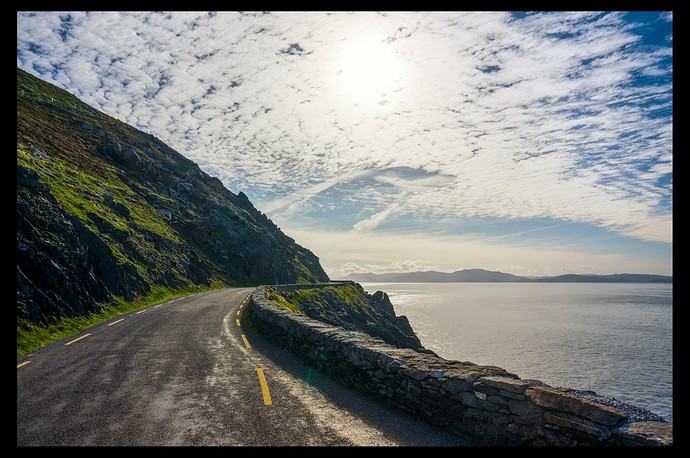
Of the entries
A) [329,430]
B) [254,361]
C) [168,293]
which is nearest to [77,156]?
[168,293]

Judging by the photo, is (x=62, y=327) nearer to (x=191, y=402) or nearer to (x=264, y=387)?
(x=191, y=402)

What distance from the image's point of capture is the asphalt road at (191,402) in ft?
20.6

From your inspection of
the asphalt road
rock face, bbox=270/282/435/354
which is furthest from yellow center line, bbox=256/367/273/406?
rock face, bbox=270/282/435/354

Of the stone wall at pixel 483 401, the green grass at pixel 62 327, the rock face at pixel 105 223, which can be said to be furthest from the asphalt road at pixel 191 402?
the rock face at pixel 105 223

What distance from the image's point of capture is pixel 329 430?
6.71 m

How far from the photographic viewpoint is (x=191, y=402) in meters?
7.83

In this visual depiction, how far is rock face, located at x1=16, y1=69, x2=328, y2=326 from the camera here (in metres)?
19.8

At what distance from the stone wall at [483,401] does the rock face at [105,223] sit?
602 inches

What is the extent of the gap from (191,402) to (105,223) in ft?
113

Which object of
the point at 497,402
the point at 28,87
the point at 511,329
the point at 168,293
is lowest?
the point at 511,329

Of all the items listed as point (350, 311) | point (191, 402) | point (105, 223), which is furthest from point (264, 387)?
point (350, 311)
